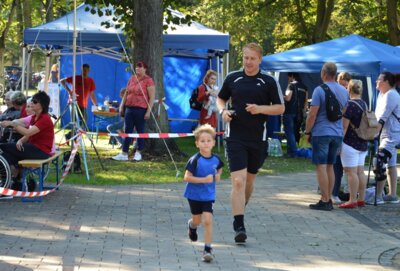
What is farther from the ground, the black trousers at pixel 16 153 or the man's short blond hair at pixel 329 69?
the man's short blond hair at pixel 329 69

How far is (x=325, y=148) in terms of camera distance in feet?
34.7

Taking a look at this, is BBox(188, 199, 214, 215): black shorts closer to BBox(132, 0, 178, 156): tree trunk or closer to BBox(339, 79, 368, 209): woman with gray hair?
BBox(339, 79, 368, 209): woman with gray hair

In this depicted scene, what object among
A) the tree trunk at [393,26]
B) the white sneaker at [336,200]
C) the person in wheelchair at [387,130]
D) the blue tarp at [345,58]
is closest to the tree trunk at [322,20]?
the tree trunk at [393,26]

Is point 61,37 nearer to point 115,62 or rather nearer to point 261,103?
point 115,62

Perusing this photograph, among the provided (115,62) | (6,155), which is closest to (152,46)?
(6,155)

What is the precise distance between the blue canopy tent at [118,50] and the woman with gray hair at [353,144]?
5.11m

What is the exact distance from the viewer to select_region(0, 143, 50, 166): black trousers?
36.4 feet

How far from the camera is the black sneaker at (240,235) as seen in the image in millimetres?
8344

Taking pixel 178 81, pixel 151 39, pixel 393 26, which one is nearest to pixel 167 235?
pixel 151 39

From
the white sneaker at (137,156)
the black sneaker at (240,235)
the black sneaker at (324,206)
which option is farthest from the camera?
the white sneaker at (137,156)

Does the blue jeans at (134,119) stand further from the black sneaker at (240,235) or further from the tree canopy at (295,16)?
the tree canopy at (295,16)

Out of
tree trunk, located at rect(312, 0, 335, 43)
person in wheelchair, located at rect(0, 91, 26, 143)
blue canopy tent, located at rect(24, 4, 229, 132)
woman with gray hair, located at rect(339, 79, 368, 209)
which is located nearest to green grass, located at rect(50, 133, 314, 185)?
person in wheelchair, located at rect(0, 91, 26, 143)

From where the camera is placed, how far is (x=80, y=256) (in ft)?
25.3

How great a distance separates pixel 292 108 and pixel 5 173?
8794 mm
